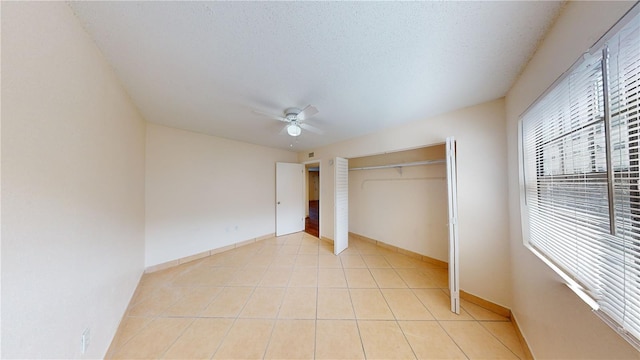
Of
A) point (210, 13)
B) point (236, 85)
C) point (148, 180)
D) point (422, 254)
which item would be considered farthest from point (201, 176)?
point (422, 254)

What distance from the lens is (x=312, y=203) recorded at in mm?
8539

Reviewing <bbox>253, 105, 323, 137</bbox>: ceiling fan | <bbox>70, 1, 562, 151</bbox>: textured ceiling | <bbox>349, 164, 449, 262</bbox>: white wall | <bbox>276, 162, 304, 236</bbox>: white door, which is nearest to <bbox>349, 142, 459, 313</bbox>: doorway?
<bbox>349, 164, 449, 262</bbox>: white wall

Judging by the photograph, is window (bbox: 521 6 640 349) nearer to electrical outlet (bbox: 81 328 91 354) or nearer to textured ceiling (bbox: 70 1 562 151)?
textured ceiling (bbox: 70 1 562 151)

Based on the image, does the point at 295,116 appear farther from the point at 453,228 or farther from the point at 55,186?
the point at 453,228

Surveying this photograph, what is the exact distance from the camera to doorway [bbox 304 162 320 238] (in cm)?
486

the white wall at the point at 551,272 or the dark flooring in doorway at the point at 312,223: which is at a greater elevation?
the white wall at the point at 551,272

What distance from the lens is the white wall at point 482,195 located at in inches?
69.7

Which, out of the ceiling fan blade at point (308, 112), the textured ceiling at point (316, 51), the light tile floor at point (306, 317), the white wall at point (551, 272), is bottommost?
the light tile floor at point (306, 317)

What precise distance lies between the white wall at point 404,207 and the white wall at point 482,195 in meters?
0.78

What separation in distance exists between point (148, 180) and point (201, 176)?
67 cm

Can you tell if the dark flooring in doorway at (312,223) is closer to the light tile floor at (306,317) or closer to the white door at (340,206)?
the white door at (340,206)

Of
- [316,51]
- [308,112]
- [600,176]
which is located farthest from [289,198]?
[600,176]

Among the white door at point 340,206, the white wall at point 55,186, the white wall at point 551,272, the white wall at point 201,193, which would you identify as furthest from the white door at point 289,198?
the white wall at point 551,272

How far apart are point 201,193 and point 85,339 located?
221 centimetres
